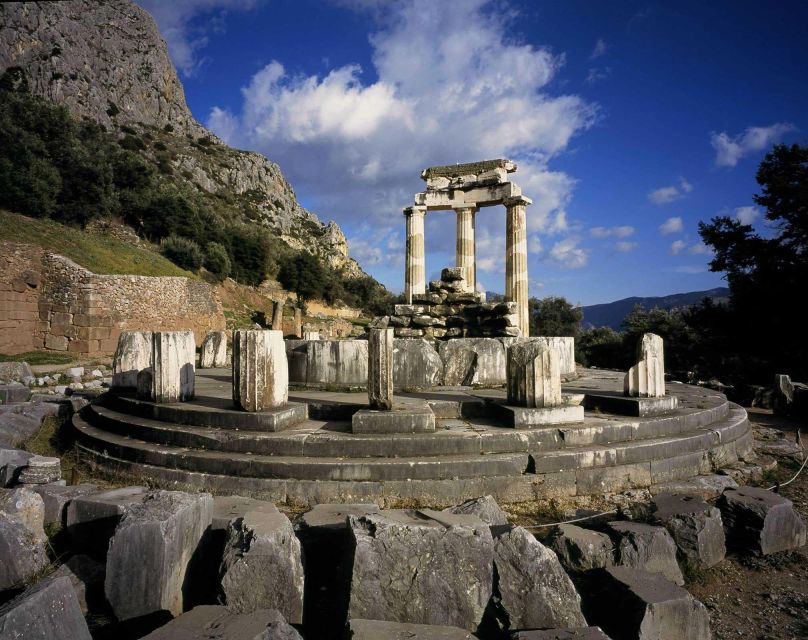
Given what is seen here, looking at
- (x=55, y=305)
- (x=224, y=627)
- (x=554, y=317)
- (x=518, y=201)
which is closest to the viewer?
(x=224, y=627)

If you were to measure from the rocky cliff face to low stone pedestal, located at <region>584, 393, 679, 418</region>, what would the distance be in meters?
54.2

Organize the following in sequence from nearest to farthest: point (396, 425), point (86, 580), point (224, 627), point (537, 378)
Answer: point (224, 627), point (86, 580), point (396, 425), point (537, 378)

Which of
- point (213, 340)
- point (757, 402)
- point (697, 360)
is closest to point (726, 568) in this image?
point (757, 402)

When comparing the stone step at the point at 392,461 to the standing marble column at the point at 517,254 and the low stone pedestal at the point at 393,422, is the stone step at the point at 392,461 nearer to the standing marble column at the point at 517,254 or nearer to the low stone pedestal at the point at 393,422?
the low stone pedestal at the point at 393,422

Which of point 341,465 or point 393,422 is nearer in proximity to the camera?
point 341,465

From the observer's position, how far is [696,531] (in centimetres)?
399

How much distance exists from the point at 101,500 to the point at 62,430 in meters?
5.25

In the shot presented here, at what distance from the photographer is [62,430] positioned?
8.11m

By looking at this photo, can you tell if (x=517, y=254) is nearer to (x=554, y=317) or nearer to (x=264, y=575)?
(x=264, y=575)

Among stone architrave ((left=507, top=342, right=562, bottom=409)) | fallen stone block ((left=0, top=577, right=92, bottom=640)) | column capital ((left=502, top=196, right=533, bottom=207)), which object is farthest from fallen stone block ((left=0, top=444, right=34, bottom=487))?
column capital ((left=502, top=196, right=533, bottom=207))

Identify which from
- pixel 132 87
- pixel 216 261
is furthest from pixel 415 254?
pixel 132 87

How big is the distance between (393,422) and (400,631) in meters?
3.05

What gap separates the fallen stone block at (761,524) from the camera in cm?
422

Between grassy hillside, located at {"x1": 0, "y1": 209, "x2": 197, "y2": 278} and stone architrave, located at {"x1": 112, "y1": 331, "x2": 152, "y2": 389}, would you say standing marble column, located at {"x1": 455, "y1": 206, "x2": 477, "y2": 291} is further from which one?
grassy hillside, located at {"x1": 0, "y1": 209, "x2": 197, "y2": 278}
